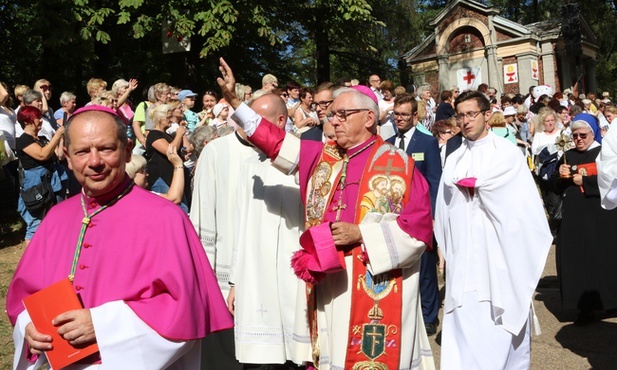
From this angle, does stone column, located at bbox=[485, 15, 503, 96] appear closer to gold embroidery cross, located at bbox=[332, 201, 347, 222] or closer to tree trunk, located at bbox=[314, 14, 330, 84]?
tree trunk, located at bbox=[314, 14, 330, 84]

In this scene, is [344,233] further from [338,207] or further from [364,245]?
[338,207]

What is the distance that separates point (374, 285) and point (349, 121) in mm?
1011

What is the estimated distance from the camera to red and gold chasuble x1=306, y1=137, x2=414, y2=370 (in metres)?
4.60

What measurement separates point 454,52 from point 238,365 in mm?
30704

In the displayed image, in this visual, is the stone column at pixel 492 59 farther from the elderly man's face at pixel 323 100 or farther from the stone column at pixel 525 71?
the elderly man's face at pixel 323 100

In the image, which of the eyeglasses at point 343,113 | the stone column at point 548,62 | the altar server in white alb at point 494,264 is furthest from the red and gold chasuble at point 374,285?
the stone column at point 548,62

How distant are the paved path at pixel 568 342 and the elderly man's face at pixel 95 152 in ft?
14.9

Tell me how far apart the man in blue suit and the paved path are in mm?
357

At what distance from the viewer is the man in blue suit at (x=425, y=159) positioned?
7.78 metres

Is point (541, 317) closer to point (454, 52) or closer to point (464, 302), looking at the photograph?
point (464, 302)

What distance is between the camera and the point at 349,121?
473cm

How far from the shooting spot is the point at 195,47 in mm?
18781

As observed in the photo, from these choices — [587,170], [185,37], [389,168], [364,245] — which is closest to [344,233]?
[364,245]

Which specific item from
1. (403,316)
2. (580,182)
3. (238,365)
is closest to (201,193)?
(238,365)
